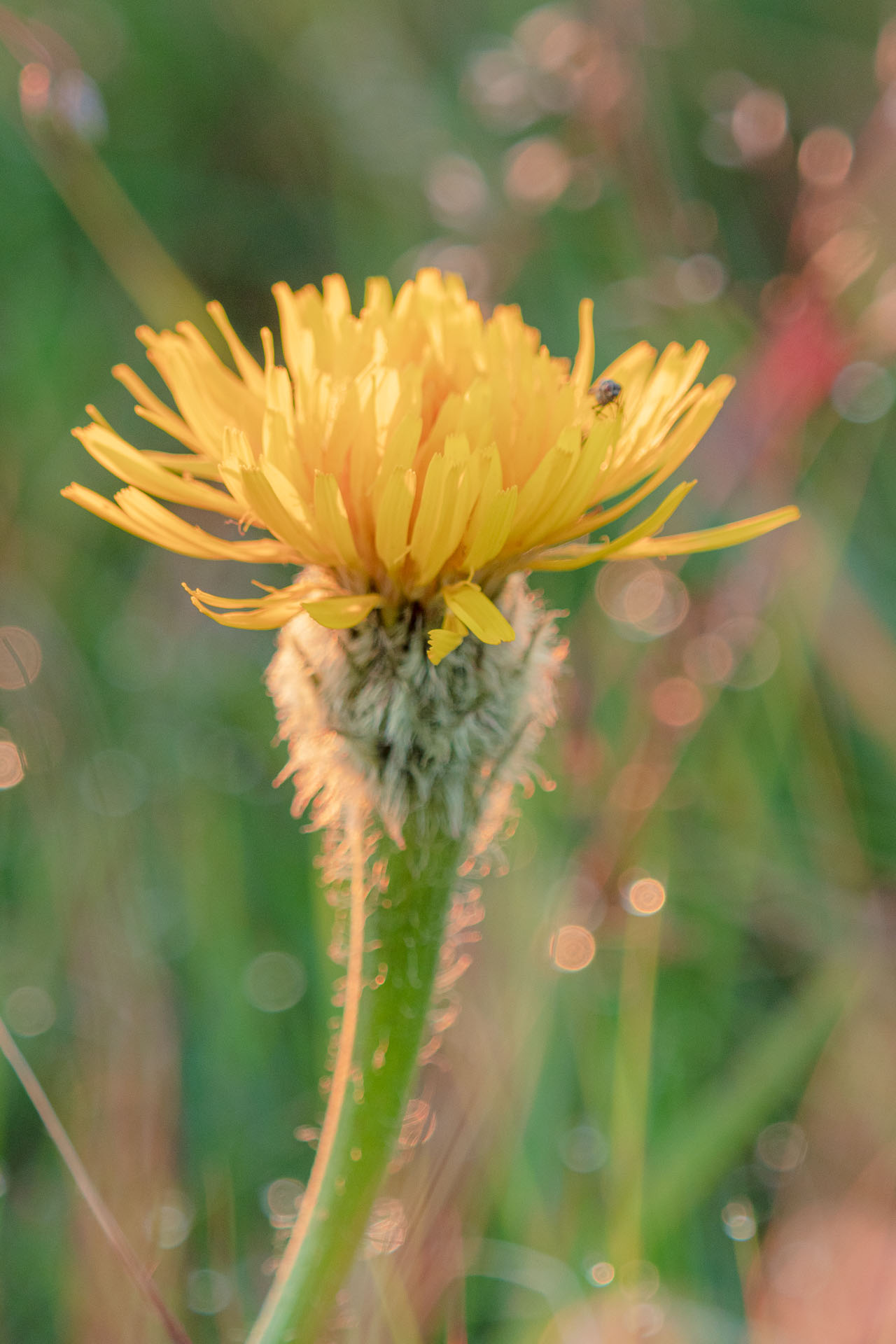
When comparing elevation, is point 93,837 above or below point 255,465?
below

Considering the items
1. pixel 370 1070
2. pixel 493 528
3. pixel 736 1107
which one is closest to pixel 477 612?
pixel 493 528

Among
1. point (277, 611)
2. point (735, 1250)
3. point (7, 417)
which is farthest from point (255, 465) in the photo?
point (7, 417)

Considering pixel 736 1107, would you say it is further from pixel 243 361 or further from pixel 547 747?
pixel 243 361

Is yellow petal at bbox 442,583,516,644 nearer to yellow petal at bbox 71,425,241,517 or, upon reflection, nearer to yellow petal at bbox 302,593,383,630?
yellow petal at bbox 302,593,383,630

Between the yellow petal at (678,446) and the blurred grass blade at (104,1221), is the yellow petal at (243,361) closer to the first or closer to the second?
the yellow petal at (678,446)

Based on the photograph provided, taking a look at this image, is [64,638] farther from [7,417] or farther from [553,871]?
[553,871]

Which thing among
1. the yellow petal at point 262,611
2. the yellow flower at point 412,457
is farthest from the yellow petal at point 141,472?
the yellow petal at point 262,611

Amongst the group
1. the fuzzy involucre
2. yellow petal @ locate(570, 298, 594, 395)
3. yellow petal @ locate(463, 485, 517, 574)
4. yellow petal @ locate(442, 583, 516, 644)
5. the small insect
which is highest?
yellow petal @ locate(570, 298, 594, 395)

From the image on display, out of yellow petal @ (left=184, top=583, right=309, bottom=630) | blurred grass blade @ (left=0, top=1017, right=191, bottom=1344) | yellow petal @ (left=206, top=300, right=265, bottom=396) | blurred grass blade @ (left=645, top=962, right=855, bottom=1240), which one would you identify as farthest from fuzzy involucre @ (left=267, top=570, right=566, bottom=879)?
blurred grass blade @ (left=645, top=962, right=855, bottom=1240)
